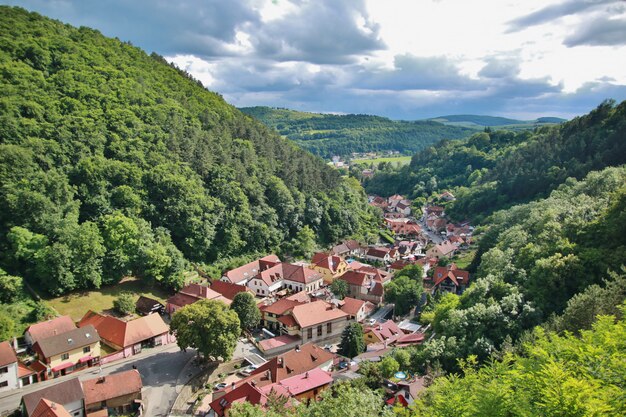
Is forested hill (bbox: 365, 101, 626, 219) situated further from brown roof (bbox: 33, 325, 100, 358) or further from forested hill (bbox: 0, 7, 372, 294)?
brown roof (bbox: 33, 325, 100, 358)

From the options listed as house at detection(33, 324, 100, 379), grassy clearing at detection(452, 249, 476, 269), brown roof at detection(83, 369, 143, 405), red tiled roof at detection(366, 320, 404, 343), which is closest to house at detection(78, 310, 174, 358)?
house at detection(33, 324, 100, 379)

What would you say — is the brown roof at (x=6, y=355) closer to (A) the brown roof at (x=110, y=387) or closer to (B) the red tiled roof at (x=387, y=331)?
(A) the brown roof at (x=110, y=387)

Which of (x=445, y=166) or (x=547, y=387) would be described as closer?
(x=547, y=387)

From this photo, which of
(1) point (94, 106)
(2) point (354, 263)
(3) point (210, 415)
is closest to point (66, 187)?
(1) point (94, 106)

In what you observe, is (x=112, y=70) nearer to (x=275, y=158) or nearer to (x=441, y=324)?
(x=275, y=158)

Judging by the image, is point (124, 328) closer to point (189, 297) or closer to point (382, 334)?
point (189, 297)

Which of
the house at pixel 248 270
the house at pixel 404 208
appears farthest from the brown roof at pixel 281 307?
the house at pixel 404 208
